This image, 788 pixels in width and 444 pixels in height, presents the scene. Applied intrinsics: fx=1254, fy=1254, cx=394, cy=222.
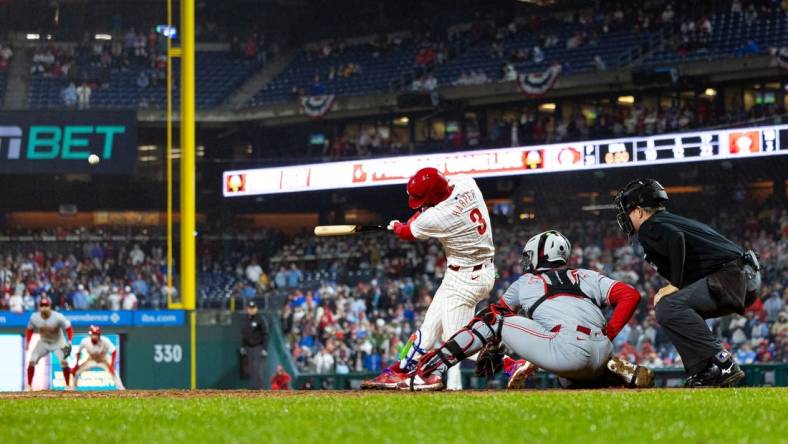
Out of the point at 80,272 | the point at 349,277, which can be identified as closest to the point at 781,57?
the point at 349,277

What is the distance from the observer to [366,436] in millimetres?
5355

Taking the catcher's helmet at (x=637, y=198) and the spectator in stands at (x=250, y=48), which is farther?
the spectator in stands at (x=250, y=48)

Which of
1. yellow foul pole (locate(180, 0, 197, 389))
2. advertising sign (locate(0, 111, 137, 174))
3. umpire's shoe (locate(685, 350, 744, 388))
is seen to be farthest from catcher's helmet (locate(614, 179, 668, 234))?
advertising sign (locate(0, 111, 137, 174))

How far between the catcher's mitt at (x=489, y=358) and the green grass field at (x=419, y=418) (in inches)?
27.9

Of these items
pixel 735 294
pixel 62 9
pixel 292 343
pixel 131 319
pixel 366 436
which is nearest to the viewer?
pixel 366 436

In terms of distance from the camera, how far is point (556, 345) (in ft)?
27.9

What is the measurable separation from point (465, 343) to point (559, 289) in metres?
0.78

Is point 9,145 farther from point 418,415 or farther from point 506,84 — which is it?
point 418,415

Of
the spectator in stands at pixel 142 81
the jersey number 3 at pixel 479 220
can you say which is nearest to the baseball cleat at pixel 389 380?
the jersey number 3 at pixel 479 220

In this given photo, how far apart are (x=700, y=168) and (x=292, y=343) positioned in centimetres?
975

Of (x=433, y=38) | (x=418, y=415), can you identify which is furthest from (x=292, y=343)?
(x=418, y=415)

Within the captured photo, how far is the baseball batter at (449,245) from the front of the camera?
30.2 feet

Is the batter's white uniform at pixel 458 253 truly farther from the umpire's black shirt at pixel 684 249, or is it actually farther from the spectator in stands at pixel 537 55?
the spectator in stands at pixel 537 55

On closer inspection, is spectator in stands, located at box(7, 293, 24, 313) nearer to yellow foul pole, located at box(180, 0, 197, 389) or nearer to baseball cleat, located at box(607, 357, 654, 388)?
yellow foul pole, located at box(180, 0, 197, 389)
